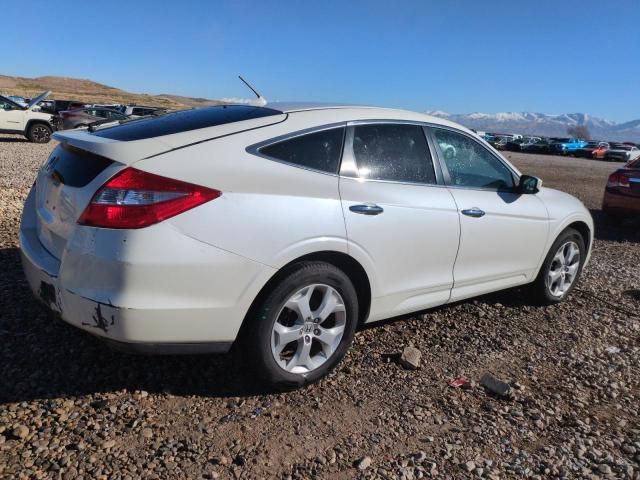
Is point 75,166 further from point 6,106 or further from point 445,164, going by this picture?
point 6,106

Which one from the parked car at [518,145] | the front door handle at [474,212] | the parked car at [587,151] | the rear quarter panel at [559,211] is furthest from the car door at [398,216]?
the parked car at [518,145]

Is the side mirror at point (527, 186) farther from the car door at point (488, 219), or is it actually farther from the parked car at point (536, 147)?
the parked car at point (536, 147)

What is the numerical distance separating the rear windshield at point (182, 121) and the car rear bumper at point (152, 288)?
2.24ft

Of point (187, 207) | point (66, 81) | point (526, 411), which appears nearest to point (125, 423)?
point (187, 207)

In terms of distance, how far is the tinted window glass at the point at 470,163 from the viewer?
3.83 meters

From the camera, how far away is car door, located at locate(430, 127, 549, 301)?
12.4 feet

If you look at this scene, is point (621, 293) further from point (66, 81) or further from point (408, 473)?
point (66, 81)

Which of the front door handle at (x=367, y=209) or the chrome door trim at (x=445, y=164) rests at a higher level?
the chrome door trim at (x=445, y=164)

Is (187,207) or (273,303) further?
(273,303)

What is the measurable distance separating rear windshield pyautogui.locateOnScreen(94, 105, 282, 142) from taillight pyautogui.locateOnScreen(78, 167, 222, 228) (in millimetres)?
398

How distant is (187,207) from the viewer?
8.35 ft

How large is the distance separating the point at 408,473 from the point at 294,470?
1.74 feet

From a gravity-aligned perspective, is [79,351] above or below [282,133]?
below

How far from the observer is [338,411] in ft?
9.75
